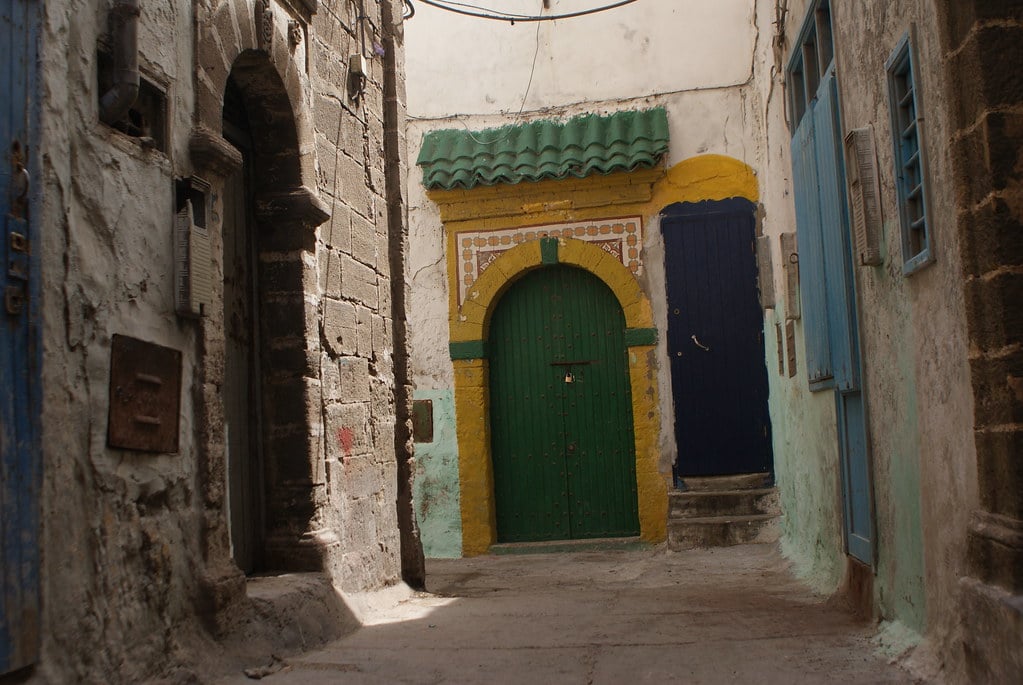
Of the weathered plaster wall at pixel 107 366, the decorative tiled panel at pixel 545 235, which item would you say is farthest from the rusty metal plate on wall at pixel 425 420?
the weathered plaster wall at pixel 107 366

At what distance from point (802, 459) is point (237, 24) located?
4.55m

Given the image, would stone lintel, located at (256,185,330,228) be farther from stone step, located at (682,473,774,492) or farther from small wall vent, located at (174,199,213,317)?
stone step, located at (682,473,774,492)

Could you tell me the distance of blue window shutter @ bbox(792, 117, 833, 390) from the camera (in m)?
5.71

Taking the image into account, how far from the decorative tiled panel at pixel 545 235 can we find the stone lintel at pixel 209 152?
6.04 meters

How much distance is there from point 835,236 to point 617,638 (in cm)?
218

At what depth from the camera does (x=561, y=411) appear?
10.2 meters

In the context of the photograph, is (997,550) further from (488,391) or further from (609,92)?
(609,92)

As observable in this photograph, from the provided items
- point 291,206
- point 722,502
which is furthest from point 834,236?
point 722,502

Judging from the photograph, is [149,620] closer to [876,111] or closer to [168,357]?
[168,357]

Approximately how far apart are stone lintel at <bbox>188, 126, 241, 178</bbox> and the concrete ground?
1.93m

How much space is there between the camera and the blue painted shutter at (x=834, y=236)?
16.3 feet

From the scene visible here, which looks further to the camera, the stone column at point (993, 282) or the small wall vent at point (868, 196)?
the small wall vent at point (868, 196)

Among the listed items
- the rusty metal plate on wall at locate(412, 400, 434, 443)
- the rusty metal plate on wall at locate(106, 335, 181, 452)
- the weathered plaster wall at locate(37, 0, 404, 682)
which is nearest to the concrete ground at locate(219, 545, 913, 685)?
the weathered plaster wall at locate(37, 0, 404, 682)

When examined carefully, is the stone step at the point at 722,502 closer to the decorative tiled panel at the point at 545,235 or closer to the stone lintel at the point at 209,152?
the decorative tiled panel at the point at 545,235
